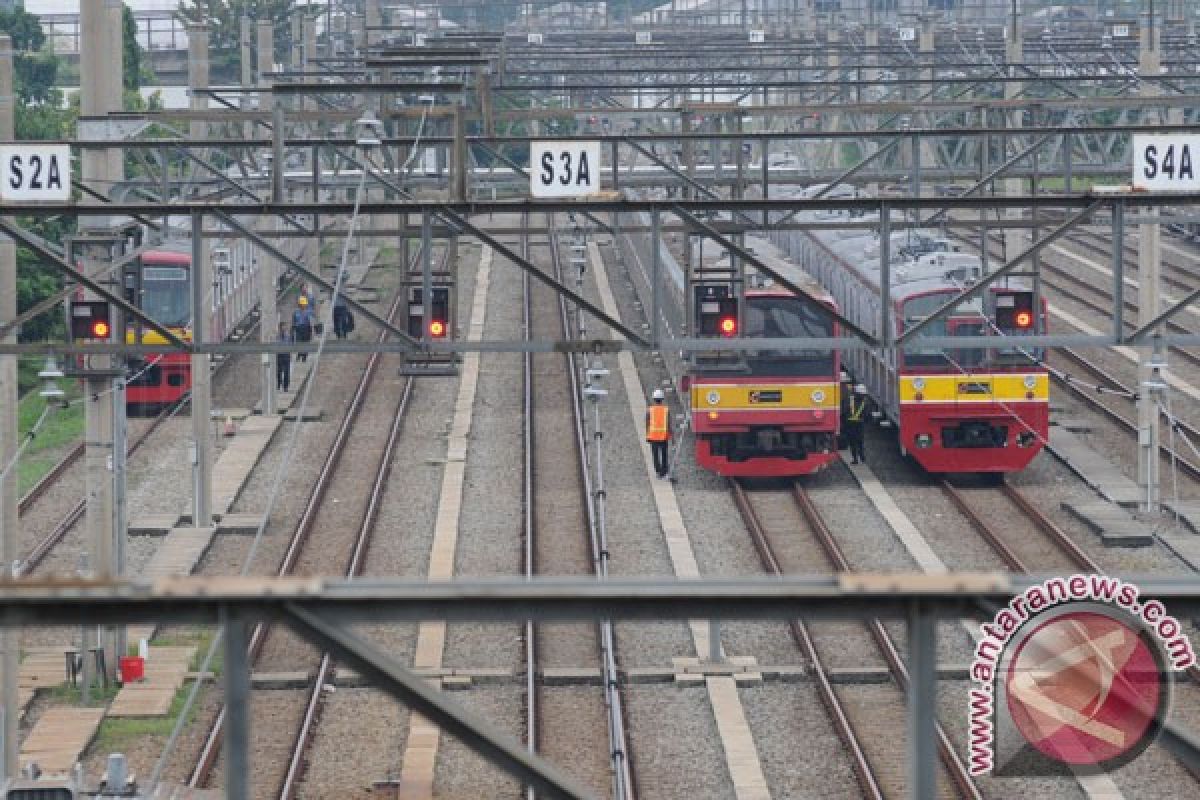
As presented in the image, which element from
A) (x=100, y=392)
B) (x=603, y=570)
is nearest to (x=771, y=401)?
→ (x=603, y=570)

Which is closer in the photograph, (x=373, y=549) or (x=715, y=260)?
(x=373, y=549)

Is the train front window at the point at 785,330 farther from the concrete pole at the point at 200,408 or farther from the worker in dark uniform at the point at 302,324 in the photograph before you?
the worker in dark uniform at the point at 302,324

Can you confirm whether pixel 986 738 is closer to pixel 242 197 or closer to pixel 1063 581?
pixel 1063 581

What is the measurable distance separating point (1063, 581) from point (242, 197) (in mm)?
19420

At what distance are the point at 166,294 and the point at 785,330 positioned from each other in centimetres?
881

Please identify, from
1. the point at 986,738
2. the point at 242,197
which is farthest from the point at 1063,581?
the point at 242,197

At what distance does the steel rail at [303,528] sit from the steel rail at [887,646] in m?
4.41

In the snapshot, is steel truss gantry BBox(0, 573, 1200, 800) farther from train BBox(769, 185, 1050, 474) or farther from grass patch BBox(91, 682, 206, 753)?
train BBox(769, 185, 1050, 474)

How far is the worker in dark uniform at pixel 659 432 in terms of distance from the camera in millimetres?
24391

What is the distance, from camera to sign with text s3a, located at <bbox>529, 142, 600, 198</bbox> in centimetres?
1445

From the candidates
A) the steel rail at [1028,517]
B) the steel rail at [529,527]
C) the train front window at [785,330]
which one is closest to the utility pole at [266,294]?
the steel rail at [529,527]

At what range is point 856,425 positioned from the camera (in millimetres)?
25984

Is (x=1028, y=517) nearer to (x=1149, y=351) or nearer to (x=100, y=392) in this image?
(x=1149, y=351)

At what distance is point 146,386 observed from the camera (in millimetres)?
29656
